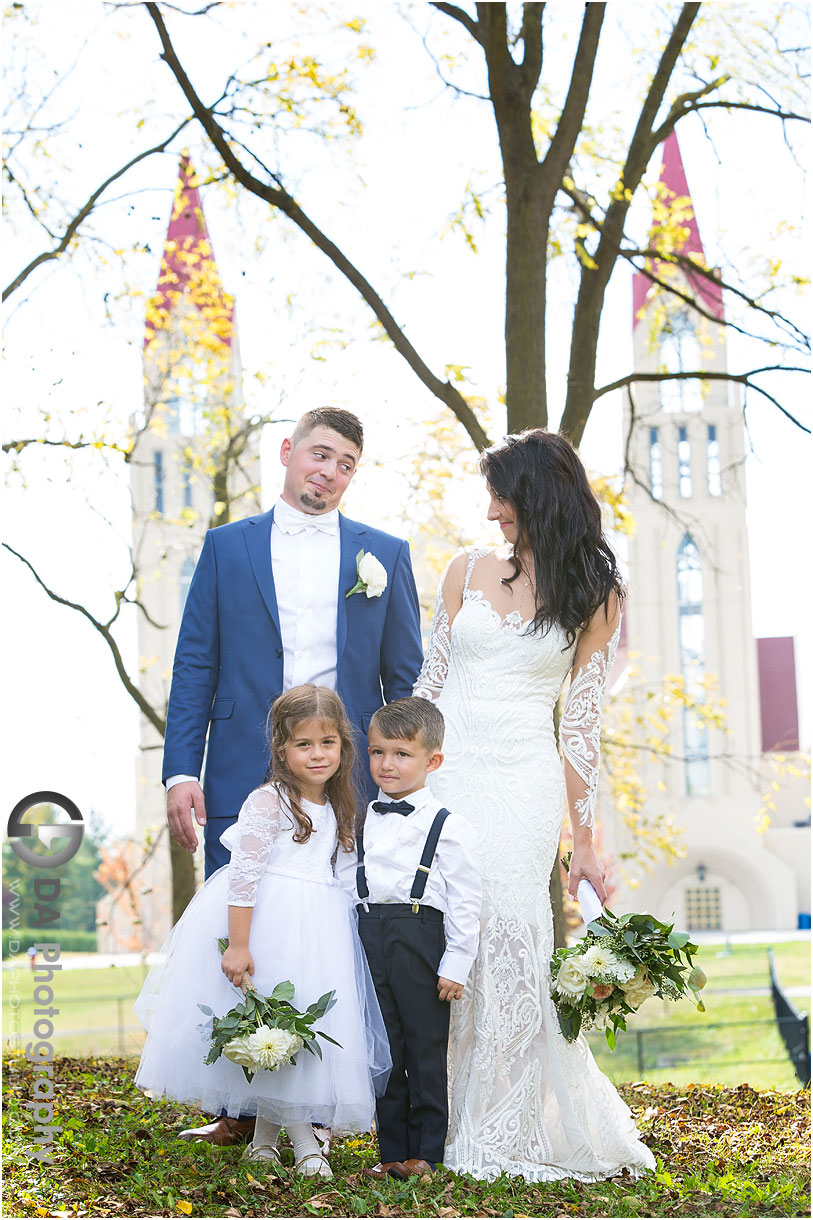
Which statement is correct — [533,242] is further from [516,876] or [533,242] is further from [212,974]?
[212,974]

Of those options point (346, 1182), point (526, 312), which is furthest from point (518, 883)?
point (526, 312)

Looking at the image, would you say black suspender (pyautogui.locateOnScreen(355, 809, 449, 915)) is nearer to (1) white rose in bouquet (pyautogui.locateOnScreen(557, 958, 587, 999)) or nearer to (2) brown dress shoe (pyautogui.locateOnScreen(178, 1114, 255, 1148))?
(1) white rose in bouquet (pyautogui.locateOnScreen(557, 958, 587, 999))

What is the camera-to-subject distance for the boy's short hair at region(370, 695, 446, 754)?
3707 mm

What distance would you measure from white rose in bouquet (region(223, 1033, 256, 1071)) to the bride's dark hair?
1557 millimetres

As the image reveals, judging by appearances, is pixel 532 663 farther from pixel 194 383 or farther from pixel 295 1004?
pixel 194 383

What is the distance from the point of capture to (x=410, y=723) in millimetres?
3711

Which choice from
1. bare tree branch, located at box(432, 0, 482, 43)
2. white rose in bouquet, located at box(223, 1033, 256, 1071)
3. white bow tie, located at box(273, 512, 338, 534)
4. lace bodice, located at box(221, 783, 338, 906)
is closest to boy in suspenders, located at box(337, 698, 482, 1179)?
lace bodice, located at box(221, 783, 338, 906)

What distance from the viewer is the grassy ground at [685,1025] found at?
13266mm

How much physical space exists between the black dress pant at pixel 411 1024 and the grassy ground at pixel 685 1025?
13.3 ft

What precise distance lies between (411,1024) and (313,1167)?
52 cm

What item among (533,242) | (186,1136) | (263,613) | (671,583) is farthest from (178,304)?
(671,583)

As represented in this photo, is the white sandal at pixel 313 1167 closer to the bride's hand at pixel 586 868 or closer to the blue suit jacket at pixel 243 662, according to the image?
the blue suit jacket at pixel 243 662

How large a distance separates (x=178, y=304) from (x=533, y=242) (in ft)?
18.9

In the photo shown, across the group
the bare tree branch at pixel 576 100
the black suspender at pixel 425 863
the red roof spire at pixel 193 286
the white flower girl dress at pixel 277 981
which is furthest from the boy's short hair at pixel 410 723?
the red roof spire at pixel 193 286
